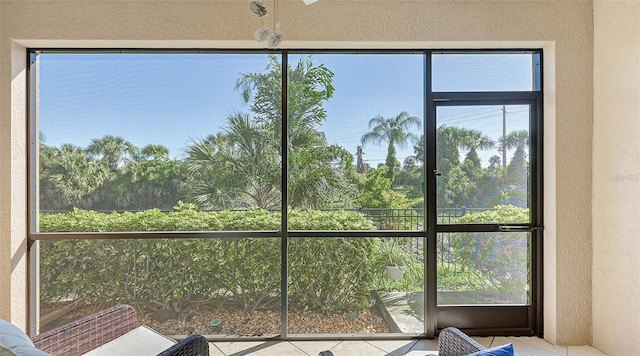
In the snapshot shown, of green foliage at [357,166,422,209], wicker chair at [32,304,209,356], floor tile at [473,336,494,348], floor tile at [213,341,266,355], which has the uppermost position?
green foliage at [357,166,422,209]

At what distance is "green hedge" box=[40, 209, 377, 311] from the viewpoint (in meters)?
2.62

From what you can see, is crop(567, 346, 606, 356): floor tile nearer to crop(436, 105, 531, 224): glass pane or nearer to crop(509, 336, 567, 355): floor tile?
crop(509, 336, 567, 355): floor tile

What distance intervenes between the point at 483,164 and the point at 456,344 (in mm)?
1633

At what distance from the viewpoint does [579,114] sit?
2.51 metres

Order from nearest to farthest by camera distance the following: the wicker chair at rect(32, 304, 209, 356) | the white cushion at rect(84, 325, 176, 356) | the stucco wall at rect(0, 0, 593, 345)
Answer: the wicker chair at rect(32, 304, 209, 356) < the white cushion at rect(84, 325, 176, 356) < the stucco wall at rect(0, 0, 593, 345)

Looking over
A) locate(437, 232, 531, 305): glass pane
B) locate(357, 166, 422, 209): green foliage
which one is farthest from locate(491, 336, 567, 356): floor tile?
locate(357, 166, 422, 209): green foliage

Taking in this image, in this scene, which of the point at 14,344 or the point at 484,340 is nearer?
the point at 14,344

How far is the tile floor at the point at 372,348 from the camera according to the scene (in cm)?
241

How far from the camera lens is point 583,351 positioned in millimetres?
2416

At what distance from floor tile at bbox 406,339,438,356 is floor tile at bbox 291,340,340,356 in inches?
23.2

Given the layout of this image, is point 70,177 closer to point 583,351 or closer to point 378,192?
→ point 378,192

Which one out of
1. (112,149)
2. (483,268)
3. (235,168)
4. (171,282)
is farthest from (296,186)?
(483,268)

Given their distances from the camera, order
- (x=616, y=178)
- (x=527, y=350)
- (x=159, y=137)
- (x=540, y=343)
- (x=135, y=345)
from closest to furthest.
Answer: (x=135, y=345) < (x=616, y=178) < (x=527, y=350) < (x=540, y=343) < (x=159, y=137)

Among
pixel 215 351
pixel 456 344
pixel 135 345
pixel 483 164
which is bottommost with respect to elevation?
pixel 215 351
